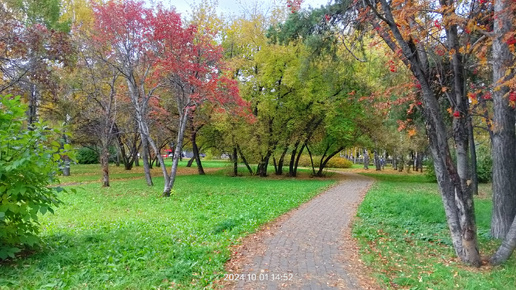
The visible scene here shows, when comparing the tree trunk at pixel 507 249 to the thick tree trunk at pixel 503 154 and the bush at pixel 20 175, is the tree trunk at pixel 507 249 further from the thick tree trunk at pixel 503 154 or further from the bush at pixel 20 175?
the bush at pixel 20 175

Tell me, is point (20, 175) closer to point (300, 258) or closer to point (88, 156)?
point (300, 258)

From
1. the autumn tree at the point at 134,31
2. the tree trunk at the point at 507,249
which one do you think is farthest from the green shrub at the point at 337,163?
the tree trunk at the point at 507,249

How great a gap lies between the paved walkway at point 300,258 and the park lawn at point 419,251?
1.57ft

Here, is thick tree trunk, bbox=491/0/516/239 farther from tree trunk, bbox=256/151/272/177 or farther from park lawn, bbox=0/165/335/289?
tree trunk, bbox=256/151/272/177

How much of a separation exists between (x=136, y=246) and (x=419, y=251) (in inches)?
181

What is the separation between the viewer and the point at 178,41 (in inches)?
424

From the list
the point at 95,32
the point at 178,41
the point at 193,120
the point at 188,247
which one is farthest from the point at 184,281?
the point at 193,120

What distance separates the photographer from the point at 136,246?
15.9 ft

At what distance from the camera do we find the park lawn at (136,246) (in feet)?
12.1

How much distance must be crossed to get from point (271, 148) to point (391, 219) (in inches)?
461

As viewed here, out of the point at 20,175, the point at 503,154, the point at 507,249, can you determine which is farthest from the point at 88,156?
the point at 507,249

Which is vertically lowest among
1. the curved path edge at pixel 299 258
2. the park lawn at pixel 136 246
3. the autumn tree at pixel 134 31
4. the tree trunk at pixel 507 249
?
the curved path edge at pixel 299 258

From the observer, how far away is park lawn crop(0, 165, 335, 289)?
3689mm

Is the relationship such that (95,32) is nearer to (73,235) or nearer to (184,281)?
(73,235)
